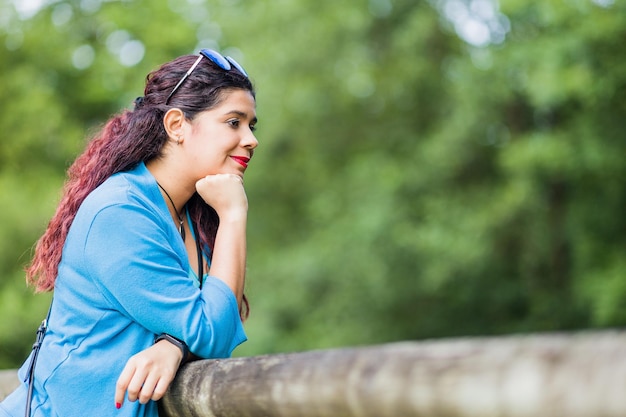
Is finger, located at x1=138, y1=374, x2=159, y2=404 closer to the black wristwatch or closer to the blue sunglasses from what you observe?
the black wristwatch

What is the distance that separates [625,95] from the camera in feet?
39.2

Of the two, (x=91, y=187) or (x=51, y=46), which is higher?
(x=91, y=187)

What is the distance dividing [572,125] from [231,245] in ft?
35.7

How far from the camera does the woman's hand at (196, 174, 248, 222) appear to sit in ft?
6.88

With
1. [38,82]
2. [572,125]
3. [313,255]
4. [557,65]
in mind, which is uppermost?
[557,65]

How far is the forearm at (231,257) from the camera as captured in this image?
1913 mm

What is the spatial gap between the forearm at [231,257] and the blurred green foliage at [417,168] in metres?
8.91

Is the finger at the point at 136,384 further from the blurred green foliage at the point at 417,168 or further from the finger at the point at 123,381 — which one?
the blurred green foliage at the point at 417,168

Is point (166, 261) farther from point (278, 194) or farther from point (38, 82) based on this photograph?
point (38, 82)

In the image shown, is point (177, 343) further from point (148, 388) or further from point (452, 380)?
point (452, 380)

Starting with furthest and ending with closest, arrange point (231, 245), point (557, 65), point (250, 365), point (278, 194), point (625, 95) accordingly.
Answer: point (278, 194) < point (625, 95) < point (557, 65) < point (231, 245) < point (250, 365)

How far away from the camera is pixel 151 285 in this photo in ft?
5.85

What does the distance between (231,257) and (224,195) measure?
0.76 feet

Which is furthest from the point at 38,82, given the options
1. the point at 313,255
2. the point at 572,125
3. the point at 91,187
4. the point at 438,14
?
the point at 91,187
